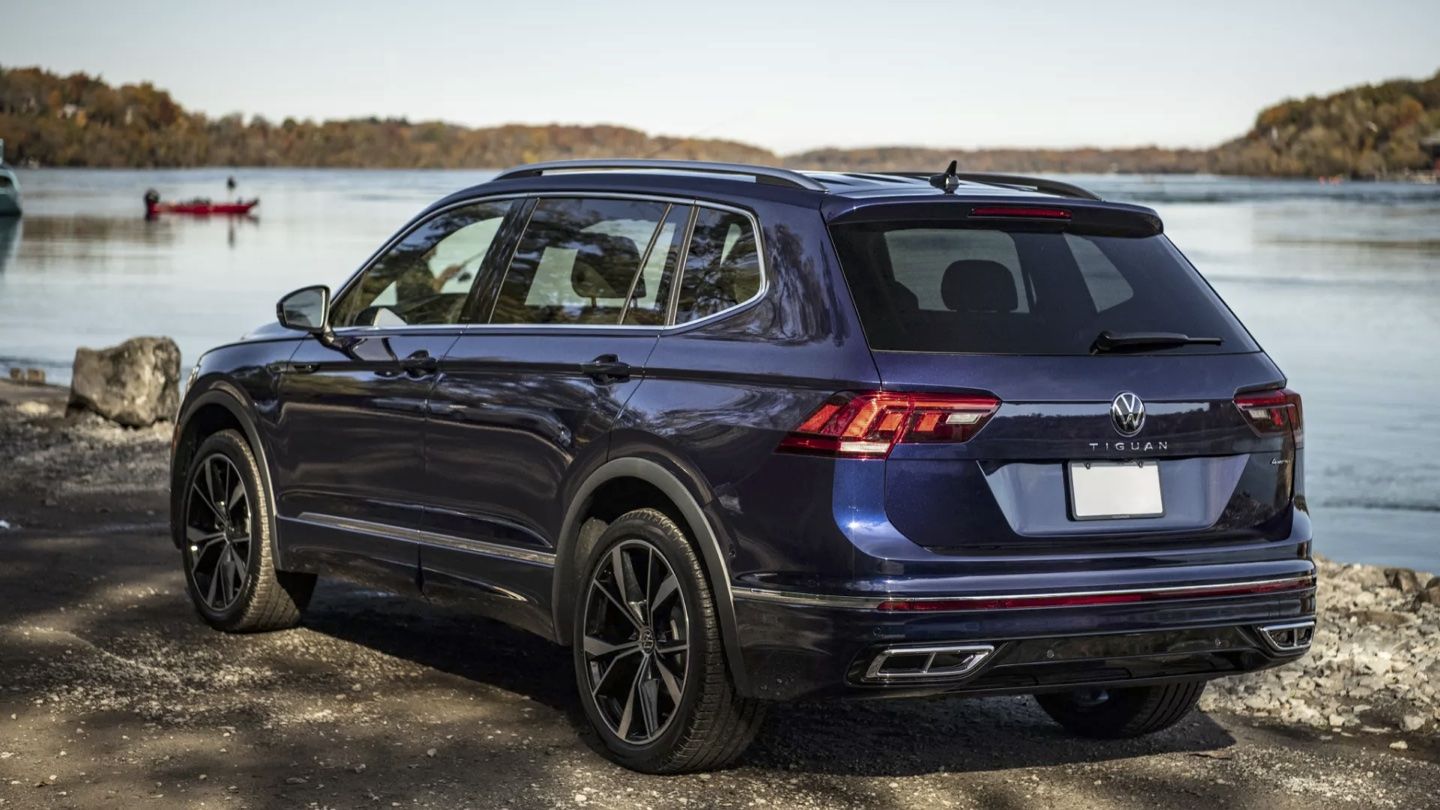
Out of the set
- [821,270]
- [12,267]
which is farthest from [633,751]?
[12,267]

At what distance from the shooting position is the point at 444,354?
6633 millimetres

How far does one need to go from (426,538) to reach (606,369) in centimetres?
120

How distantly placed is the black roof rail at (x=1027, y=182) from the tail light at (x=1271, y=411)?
80cm

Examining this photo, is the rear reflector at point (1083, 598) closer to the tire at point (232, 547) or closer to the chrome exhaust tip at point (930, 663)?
the chrome exhaust tip at point (930, 663)

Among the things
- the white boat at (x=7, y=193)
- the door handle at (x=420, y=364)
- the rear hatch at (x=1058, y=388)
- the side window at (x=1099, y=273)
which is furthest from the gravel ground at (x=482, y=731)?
the white boat at (x=7, y=193)

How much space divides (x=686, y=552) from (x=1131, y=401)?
1290mm

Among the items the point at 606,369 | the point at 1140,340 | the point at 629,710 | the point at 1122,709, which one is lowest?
the point at 1122,709

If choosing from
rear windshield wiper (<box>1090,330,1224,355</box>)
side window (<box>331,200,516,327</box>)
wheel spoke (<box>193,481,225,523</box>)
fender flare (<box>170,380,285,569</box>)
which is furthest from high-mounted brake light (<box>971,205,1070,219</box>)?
wheel spoke (<box>193,481,225,523</box>)

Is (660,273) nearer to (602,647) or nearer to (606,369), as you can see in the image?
(606,369)

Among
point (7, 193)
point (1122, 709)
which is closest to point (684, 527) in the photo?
point (1122, 709)

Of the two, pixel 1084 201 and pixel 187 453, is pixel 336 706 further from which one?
pixel 1084 201

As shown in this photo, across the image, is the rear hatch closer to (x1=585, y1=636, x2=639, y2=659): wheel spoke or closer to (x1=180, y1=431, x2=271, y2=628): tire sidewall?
(x1=585, y1=636, x2=639, y2=659): wheel spoke

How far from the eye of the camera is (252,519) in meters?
7.71

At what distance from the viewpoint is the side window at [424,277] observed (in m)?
6.88
